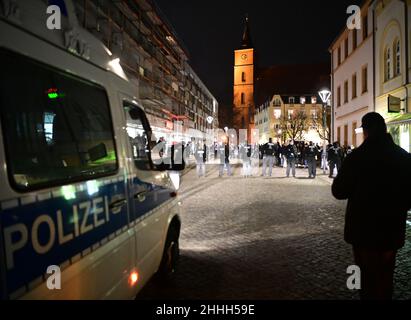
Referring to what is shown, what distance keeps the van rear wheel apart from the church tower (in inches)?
4059

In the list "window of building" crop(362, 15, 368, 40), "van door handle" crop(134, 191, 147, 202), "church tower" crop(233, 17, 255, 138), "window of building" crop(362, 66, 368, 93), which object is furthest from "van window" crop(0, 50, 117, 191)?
"church tower" crop(233, 17, 255, 138)

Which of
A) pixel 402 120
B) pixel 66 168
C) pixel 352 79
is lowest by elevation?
pixel 66 168

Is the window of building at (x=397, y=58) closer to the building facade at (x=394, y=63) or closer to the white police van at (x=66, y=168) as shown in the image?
the building facade at (x=394, y=63)

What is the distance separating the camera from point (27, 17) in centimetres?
236

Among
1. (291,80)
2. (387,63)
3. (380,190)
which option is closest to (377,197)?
(380,190)

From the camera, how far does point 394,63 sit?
2283 centimetres

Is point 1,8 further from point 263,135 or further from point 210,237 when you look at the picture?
point 263,135

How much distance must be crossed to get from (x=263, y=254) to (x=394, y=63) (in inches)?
810

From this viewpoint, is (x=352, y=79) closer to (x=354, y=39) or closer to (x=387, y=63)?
(x=354, y=39)

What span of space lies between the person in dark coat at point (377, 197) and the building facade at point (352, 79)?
23.6 metres

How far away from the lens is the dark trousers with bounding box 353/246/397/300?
3.31 m

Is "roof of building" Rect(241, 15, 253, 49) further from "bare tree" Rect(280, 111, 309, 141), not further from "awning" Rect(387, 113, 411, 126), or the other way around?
"awning" Rect(387, 113, 411, 126)
